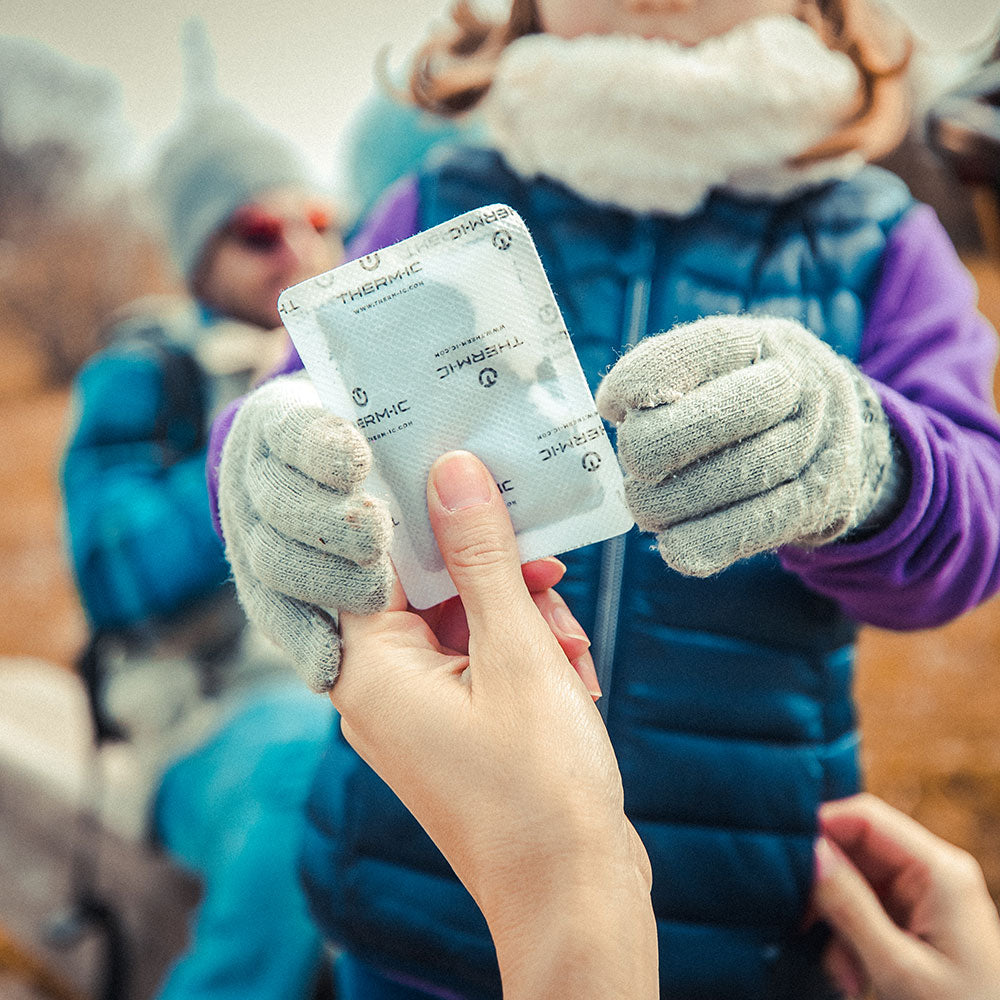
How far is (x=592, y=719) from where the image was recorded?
47cm

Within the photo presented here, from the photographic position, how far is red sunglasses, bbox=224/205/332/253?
1.42 meters

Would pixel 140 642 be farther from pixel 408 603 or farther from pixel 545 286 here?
pixel 545 286

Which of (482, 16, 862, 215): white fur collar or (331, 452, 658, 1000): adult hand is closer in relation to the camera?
(331, 452, 658, 1000): adult hand

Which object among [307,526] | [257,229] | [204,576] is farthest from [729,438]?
[257,229]

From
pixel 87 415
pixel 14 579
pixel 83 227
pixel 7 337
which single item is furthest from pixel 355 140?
pixel 7 337

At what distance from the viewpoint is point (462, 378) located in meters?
0.52

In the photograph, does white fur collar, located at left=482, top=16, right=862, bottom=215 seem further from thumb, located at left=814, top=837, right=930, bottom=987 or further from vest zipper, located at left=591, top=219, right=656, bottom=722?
thumb, located at left=814, top=837, right=930, bottom=987

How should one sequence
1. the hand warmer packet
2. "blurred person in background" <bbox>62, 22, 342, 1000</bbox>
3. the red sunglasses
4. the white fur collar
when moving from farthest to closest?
the red sunglasses < "blurred person in background" <bbox>62, 22, 342, 1000</bbox> < the white fur collar < the hand warmer packet

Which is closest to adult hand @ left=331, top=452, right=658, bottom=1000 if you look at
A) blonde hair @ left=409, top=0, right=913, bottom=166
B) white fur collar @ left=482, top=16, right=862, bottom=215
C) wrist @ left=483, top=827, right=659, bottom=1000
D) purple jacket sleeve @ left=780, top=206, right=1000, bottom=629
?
wrist @ left=483, top=827, right=659, bottom=1000

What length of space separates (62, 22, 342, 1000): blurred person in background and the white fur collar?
78cm

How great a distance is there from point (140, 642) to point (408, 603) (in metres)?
0.89

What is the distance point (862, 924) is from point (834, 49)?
0.88 meters

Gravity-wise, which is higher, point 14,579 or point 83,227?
point 83,227

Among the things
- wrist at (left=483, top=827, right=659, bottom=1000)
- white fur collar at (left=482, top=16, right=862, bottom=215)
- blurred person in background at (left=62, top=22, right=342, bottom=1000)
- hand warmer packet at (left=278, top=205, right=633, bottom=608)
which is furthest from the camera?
blurred person in background at (left=62, top=22, right=342, bottom=1000)
